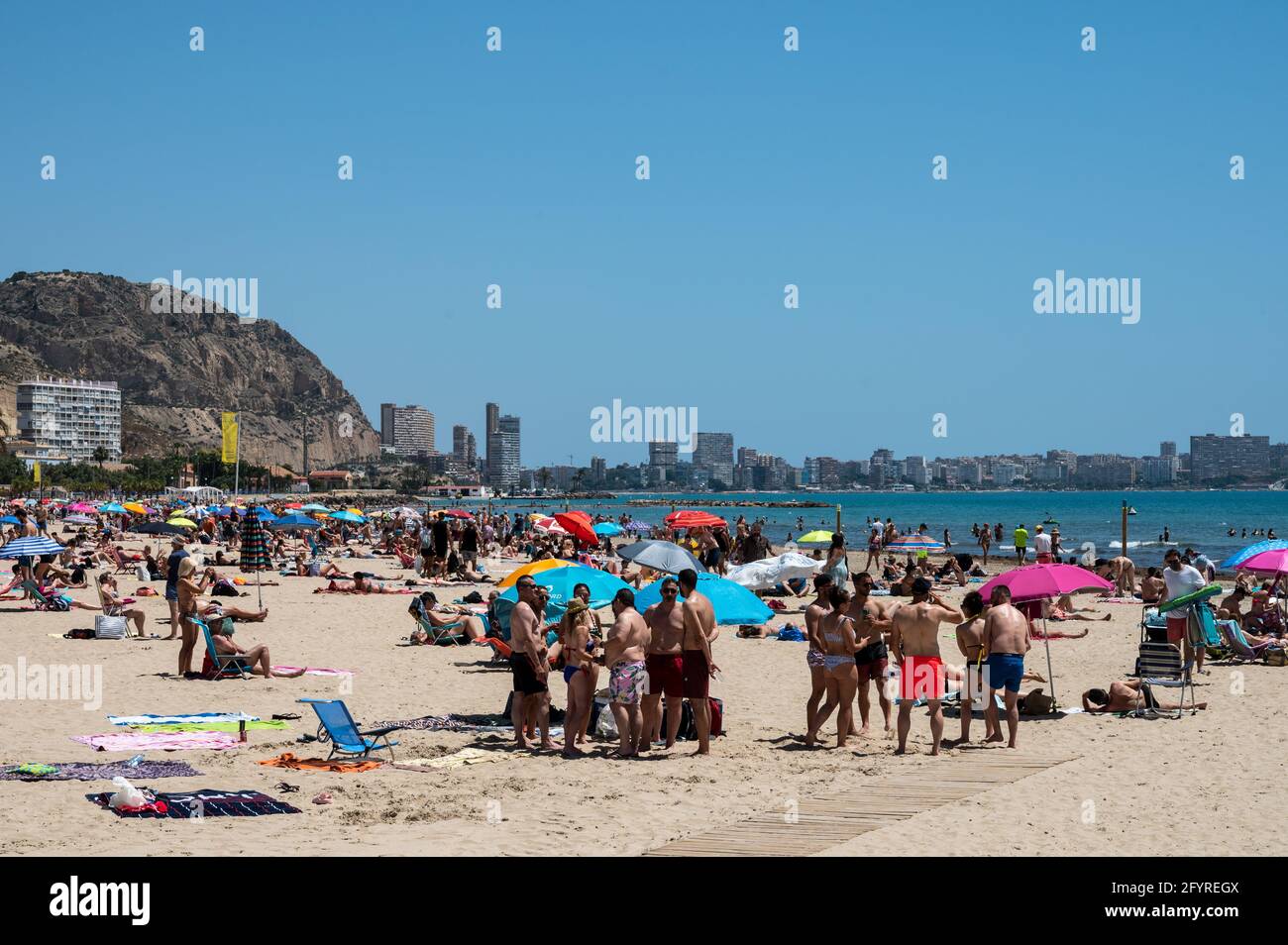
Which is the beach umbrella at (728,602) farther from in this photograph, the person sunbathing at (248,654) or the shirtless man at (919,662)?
→ the person sunbathing at (248,654)

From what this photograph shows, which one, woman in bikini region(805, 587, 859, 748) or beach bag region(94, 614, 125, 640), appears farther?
beach bag region(94, 614, 125, 640)

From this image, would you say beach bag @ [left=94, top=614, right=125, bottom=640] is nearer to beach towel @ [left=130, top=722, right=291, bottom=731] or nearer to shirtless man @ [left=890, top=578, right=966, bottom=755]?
beach towel @ [left=130, top=722, right=291, bottom=731]

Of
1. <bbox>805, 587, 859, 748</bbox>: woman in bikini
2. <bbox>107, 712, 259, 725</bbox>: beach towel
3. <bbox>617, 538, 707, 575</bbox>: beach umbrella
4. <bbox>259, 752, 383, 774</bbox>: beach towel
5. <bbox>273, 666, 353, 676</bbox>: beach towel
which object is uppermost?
<bbox>617, 538, 707, 575</bbox>: beach umbrella

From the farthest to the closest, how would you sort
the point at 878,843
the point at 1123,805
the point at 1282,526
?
the point at 1282,526
the point at 1123,805
the point at 878,843

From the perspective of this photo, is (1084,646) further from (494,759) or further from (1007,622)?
(494,759)

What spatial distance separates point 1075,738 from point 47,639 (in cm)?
1225

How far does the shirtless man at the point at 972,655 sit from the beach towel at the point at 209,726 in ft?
17.9

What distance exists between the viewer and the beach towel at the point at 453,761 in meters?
8.62

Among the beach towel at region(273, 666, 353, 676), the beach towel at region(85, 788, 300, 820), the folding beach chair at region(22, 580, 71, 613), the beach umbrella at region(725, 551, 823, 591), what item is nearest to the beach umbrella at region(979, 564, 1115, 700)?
the beach towel at region(85, 788, 300, 820)

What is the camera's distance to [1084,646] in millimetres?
15977

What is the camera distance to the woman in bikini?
917 cm

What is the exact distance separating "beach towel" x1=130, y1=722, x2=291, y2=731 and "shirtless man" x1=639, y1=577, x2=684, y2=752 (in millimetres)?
3103
